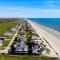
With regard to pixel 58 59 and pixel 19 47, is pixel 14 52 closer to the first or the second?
pixel 19 47

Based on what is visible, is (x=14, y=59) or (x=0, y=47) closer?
(x=14, y=59)

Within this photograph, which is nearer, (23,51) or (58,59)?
(58,59)

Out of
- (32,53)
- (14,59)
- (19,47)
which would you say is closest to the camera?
(14,59)

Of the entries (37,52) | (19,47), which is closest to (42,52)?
(37,52)

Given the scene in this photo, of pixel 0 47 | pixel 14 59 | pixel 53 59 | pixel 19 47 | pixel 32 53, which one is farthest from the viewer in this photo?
pixel 0 47

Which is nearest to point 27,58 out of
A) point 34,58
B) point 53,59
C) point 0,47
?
point 34,58

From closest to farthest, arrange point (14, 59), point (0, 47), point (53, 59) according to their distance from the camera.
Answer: point (14, 59) → point (53, 59) → point (0, 47)

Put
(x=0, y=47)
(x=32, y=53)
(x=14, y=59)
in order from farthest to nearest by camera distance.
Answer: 1. (x=0, y=47)
2. (x=32, y=53)
3. (x=14, y=59)

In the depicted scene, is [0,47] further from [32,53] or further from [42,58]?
[42,58]

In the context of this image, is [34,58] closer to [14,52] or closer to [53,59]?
[53,59]
